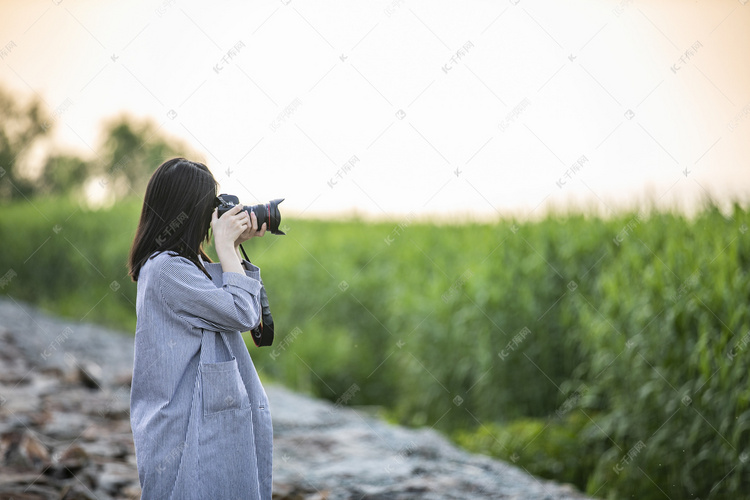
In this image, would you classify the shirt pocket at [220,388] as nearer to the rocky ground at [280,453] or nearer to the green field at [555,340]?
the rocky ground at [280,453]

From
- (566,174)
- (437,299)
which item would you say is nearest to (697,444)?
(566,174)

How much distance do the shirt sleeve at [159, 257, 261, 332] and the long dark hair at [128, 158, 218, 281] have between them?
0.08 m

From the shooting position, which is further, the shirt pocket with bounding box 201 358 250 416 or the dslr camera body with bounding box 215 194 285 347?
the dslr camera body with bounding box 215 194 285 347

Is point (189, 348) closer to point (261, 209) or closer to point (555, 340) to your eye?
point (261, 209)

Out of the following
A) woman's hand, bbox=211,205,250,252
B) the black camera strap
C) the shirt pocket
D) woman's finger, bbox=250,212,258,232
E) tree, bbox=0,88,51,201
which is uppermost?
tree, bbox=0,88,51,201

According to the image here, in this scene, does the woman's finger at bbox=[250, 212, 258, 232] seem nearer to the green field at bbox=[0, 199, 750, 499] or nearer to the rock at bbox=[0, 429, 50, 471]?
the rock at bbox=[0, 429, 50, 471]

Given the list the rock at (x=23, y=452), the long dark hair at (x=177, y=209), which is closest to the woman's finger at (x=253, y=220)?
the long dark hair at (x=177, y=209)

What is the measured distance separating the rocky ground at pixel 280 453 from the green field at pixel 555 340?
24.5 inches

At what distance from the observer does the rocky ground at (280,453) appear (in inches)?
138

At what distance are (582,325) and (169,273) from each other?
4.08 m

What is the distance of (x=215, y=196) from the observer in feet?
7.04

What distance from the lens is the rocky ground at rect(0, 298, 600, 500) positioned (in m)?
3.51

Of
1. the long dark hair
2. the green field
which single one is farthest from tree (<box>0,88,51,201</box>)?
the long dark hair

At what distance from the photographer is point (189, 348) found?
2053 millimetres
